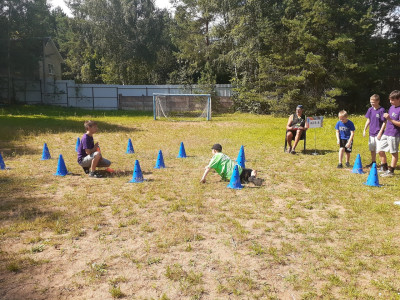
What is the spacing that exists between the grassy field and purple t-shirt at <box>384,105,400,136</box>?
3.32ft

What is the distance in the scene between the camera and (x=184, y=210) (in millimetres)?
4934

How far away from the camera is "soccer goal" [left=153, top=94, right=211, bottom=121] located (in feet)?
72.7

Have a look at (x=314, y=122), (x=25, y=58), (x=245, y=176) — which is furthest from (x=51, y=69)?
(x=245, y=176)

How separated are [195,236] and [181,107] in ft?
70.5

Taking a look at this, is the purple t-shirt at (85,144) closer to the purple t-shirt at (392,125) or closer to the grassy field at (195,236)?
the grassy field at (195,236)

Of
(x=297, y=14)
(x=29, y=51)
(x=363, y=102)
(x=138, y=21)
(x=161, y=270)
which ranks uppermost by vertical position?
(x=138, y=21)

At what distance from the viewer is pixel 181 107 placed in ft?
81.8

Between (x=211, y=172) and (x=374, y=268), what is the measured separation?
442 cm

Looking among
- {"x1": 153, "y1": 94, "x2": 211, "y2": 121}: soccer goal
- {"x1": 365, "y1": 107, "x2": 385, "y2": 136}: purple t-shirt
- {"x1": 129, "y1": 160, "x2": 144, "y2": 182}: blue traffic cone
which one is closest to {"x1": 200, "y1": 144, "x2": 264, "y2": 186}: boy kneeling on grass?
{"x1": 129, "y1": 160, "x2": 144, "y2": 182}: blue traffic cone

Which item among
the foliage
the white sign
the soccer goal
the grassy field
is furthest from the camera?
the foliage

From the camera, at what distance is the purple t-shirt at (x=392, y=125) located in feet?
20.7

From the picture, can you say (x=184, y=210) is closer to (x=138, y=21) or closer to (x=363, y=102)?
(x=363, y=102)

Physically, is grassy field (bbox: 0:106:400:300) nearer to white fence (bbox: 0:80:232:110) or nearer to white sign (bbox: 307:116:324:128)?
white sign (bbox: 307:116:324:128)

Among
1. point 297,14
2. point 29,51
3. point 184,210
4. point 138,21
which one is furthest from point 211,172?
point 138,21
